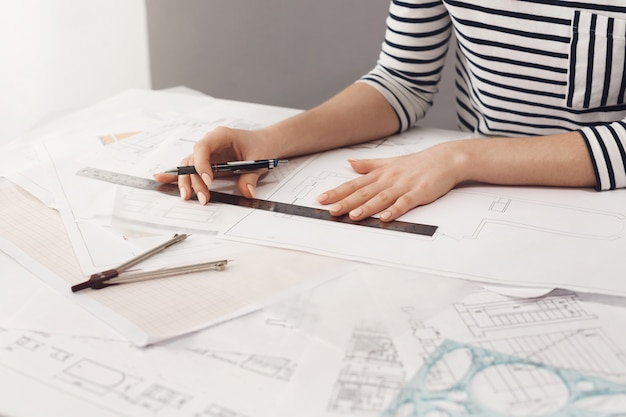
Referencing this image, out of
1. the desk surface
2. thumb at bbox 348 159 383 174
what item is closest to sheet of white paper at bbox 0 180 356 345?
the desk surface

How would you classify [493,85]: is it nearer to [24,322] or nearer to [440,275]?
[440,275]

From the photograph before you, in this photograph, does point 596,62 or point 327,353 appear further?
point 596,62

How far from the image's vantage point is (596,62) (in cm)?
90

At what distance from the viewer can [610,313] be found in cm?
61

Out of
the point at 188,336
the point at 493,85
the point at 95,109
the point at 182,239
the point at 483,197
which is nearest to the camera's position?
the point at 188,336

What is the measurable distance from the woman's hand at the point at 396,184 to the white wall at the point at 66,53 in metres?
1.07

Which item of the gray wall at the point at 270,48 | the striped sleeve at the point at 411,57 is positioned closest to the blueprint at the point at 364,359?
the striped sleeve at the point at 411,57

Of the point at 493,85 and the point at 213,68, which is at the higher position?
the point at 493,85

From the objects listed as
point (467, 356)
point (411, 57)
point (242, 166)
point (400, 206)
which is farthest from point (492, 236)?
point (411, 57)

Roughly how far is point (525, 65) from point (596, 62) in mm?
93

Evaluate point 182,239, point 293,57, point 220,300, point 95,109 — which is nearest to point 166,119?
point 95,109

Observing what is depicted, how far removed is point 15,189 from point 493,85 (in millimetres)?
653

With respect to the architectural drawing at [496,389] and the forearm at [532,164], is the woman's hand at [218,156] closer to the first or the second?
the forearm at [532,164]

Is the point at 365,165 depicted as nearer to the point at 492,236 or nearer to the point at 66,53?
the point at 492,236
